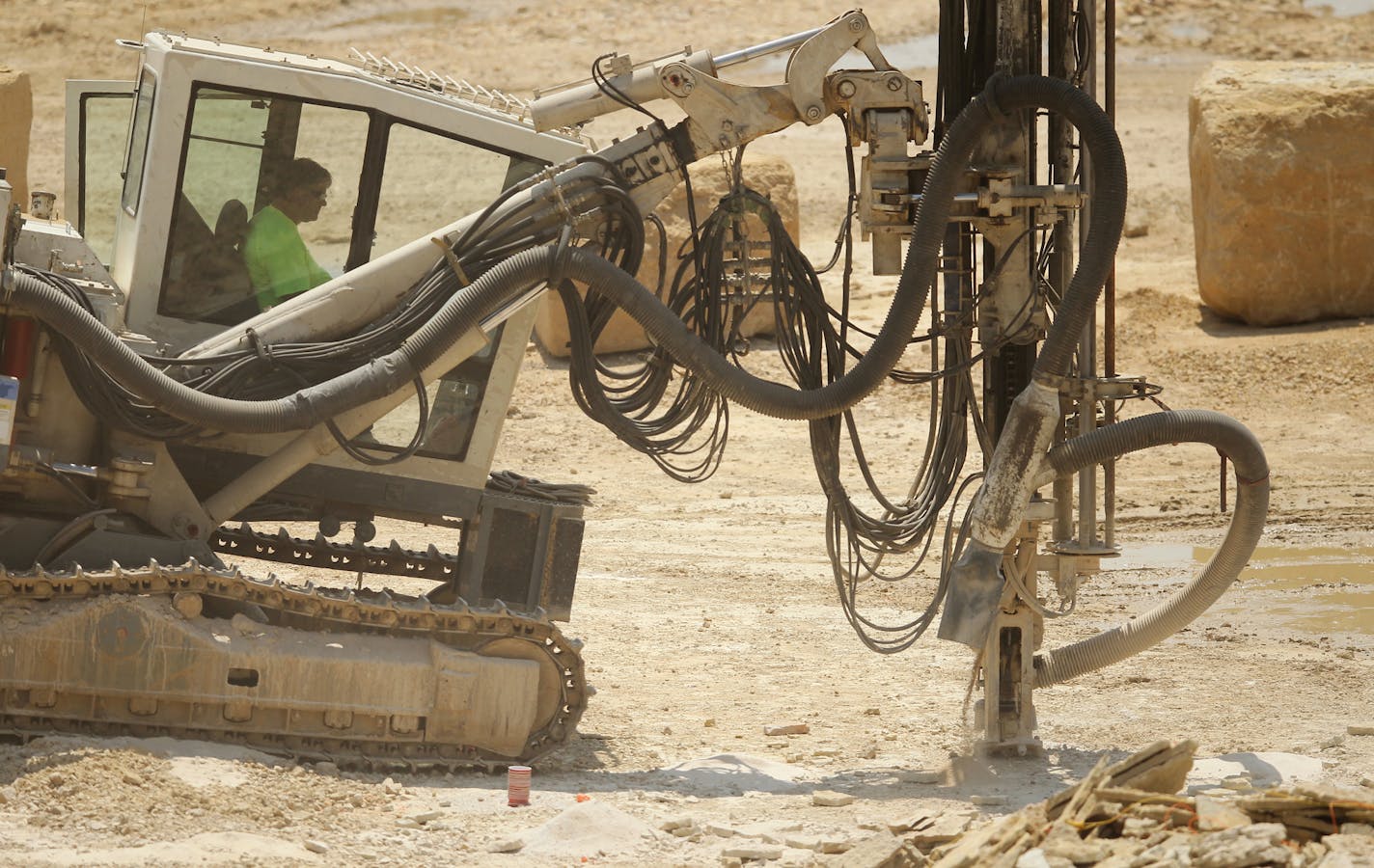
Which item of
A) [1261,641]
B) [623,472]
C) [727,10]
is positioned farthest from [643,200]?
[727,10]

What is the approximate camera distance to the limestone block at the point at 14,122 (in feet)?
49.1

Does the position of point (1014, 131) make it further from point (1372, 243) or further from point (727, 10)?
point (727, 10)

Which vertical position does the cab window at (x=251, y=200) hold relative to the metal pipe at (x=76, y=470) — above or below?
above

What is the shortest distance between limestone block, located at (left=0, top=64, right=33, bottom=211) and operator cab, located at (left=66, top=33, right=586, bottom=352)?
8009 mm

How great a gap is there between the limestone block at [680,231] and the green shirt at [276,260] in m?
7.99

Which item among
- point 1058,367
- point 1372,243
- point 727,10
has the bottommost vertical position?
point 1058,367

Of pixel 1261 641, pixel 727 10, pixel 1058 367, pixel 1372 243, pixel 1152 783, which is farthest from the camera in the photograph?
pixel 727 10

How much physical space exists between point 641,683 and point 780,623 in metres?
1.44

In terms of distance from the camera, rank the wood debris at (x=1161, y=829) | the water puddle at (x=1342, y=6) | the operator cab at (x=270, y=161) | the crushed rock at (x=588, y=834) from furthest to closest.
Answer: the water puddle at (x=1342, y=6)
the operator cab at (x=270, y=161)
the crushed rock at (x=588, y=834)
the wood debris at (x=1161, y=829)

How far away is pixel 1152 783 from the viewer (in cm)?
620

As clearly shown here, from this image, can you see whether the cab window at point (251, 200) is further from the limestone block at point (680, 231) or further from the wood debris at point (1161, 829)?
the limestone block at point (680, 231)

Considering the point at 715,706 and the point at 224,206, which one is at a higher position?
the point at 224,206

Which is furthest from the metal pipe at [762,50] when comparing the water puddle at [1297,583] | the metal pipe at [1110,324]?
the water puddle at [1297,583]

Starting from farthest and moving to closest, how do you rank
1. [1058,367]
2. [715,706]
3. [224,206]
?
1. [715,706]
2. [224,206]
3. [1058,367]
